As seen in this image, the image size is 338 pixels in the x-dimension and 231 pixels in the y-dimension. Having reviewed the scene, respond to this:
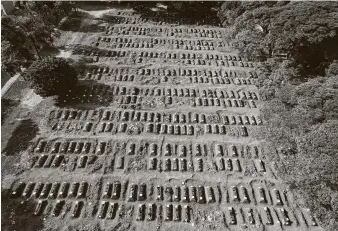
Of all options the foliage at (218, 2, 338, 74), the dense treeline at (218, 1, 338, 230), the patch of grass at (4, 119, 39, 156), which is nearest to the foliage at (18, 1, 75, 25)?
the patch of grass at (4, 119, 39, 156)

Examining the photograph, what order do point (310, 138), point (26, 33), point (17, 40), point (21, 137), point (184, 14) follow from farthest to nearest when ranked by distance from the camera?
1. point (184, 14)
2. point (26, 33)
3. point (17, 40)
4. point (21, 137)
5. point (310, 138)

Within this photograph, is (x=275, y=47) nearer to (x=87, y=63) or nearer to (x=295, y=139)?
(x=295, y=139)

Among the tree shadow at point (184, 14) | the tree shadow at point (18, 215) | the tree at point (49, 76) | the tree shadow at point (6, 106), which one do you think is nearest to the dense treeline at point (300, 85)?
the tree shadow at point (184, 14)

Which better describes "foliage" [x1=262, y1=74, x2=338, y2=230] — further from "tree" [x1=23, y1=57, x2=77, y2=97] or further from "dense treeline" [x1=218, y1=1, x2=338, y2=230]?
"tree" [x1=23, y1=57, x2=77, y2=97]

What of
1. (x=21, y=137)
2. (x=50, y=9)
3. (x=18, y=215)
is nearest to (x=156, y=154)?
(x=18, y=215)

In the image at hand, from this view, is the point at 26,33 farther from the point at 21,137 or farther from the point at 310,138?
the point at 310,138

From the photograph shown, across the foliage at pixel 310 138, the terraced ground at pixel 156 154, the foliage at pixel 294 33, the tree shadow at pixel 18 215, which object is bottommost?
the tree shadow at pixel 18 215

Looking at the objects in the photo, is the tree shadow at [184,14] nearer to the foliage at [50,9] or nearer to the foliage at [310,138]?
the foliage at [50,9]
